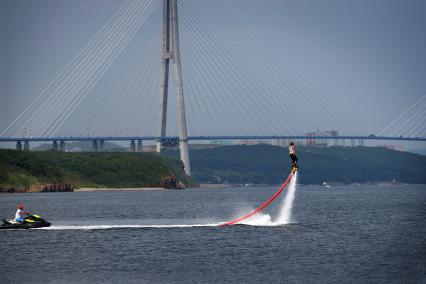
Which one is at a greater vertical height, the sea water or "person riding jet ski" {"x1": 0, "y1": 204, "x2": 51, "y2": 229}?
"person riding jet ski" {"x1": 0, "y1": 204, "x2": 51, "y2": 229}

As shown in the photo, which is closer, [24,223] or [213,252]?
[213,252]

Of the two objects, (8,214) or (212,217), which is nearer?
(212,217)

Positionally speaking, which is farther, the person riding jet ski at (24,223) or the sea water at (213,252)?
the person riding jet ski at (24,223)

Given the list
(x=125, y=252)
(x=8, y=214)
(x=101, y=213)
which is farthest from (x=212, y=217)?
(x=125, y=252)

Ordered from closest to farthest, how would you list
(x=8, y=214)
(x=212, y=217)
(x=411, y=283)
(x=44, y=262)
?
1. (x=411, y=283)
2. (x=44, y=262)
3. (x=212, y=217)
4. (x=8, y=214)

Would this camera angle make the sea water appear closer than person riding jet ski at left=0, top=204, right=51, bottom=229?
Yes

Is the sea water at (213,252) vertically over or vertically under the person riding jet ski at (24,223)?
under

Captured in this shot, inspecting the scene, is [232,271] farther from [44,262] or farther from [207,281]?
[44,262]

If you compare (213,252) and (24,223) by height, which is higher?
(24,223)

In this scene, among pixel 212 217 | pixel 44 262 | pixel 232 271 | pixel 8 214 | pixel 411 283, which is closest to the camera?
pixel 411 283

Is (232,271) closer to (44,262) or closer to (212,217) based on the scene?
(44,262)

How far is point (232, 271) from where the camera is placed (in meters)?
57.5

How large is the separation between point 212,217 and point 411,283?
54.9 metres

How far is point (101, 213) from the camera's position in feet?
391
